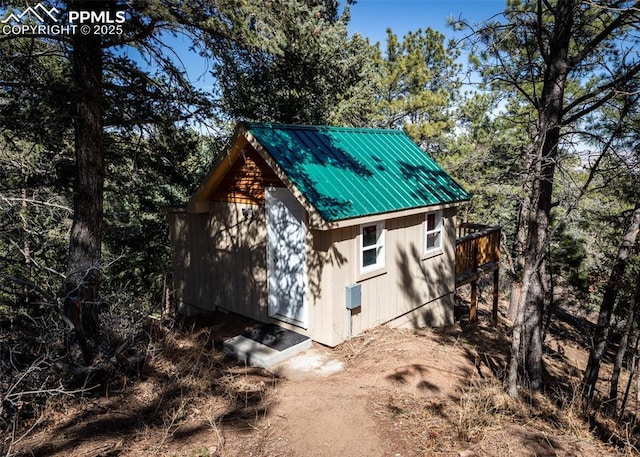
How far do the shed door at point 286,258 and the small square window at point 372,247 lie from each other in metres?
1.22

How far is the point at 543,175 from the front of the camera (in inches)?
270

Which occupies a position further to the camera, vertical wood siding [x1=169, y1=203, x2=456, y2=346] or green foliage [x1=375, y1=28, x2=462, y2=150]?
green foliage [x1=375, y1=28, x2=462, y2=150]

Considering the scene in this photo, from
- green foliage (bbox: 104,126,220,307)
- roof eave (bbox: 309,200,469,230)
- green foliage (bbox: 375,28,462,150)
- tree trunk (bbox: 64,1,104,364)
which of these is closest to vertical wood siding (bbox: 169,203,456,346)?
roof eave (bbox: 309,200,469,230)

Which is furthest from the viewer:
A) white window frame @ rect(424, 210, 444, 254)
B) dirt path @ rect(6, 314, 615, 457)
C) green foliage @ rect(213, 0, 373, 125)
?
white window frame @ rect(424, 210, 444, 254)

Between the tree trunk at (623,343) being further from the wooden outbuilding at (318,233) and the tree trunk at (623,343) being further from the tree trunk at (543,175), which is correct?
the wooden outbuilding at (318,233)

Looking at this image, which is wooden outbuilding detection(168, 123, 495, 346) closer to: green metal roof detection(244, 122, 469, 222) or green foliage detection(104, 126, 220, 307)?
green metal roof detection(244, 122, 469, 222)

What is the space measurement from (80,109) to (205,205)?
3.36 metres

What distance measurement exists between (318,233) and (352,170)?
1.80 metres

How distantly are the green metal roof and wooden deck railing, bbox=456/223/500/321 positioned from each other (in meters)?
1.91

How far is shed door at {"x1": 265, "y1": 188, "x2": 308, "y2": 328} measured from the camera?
7.64 metres

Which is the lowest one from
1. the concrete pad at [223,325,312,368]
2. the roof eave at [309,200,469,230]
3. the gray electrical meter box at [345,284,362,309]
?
the concrete pad at [223,325,312,368]

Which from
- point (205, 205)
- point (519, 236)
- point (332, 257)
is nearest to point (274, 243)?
point (332, 257)

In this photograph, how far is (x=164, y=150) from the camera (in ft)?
31.8

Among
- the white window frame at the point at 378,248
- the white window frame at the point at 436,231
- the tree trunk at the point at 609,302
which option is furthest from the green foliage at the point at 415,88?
the white window frame at the point at 378,248
